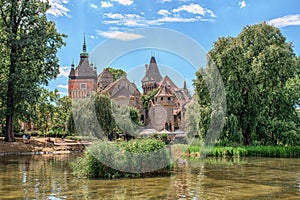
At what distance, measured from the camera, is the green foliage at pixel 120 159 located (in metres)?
13.6

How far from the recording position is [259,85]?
28.1m

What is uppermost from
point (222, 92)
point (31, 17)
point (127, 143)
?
point (31, 17)

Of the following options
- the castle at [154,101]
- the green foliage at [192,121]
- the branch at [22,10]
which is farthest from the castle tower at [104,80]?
the green foliage at [192,121]

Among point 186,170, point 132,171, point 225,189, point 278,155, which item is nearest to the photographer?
point 225,189

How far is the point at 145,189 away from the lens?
37.6ft

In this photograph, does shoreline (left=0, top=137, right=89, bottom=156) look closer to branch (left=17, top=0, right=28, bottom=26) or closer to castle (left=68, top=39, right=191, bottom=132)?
castle (left=68, top=39, right=191, bottom=132)

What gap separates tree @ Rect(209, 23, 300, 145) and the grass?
190cm

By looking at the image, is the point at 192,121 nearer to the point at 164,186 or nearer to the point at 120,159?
the point at 120,159

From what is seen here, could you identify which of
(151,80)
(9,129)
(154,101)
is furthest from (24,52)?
(154,101)

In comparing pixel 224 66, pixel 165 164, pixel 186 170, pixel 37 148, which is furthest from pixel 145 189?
pixel 37 148

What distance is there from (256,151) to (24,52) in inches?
771

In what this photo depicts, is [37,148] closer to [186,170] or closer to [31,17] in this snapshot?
[31,17]

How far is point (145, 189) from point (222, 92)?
16.0 meters

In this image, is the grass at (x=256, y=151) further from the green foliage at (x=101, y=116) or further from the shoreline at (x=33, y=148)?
the shoreline at (x=33, y=148)
